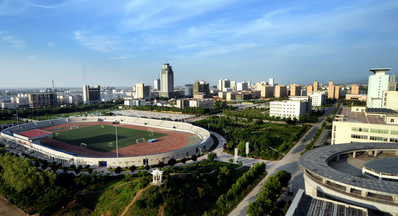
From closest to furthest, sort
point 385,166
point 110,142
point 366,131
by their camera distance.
A: point 385,166 < point 366,131 < point 110,142

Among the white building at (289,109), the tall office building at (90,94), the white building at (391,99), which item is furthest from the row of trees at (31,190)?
the tall office building at (90,94)

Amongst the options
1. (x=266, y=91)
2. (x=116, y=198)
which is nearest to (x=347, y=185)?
(x=116, y=198)

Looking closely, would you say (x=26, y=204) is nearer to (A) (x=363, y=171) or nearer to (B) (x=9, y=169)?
(B) (x=9, y=169)

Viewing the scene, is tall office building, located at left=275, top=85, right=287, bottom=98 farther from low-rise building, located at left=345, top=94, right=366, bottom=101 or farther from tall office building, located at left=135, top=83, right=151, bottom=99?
tall office building, located at left=135, top=83, right=151, bottom=99

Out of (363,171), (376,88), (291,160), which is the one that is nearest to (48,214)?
(363,171)

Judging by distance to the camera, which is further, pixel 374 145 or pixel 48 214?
pixel 374 145

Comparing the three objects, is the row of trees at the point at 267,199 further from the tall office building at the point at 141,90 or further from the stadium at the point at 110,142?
the tall office building at the point at 141,90

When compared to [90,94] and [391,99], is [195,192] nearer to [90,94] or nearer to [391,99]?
[391,99]
